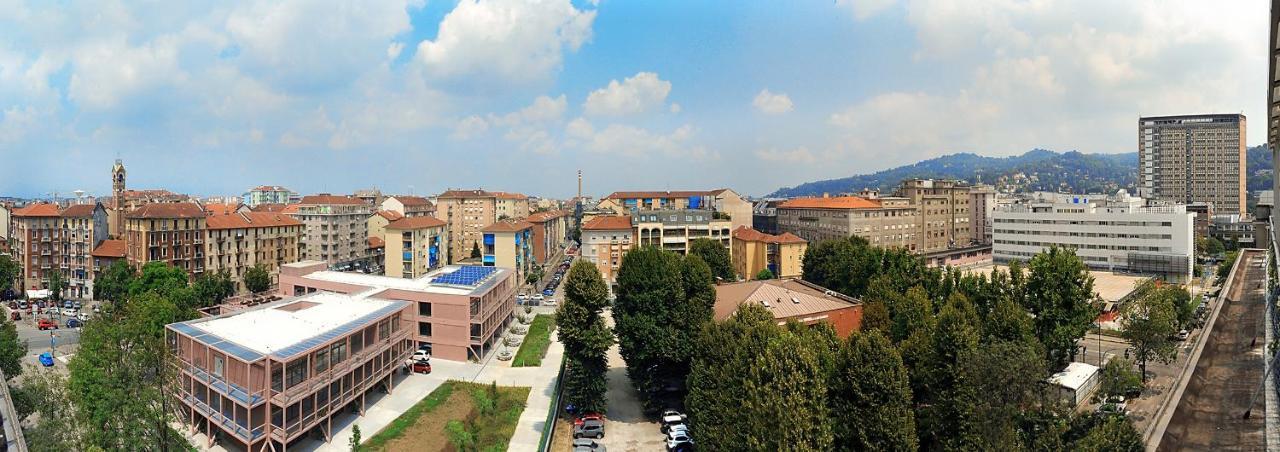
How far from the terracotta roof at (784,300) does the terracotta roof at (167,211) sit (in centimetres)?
4982

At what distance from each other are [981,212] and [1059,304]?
77551 mm

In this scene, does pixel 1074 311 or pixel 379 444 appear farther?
pixel 1074 311

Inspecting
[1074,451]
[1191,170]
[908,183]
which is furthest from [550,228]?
[1191,170]

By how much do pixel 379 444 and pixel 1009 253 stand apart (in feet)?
254

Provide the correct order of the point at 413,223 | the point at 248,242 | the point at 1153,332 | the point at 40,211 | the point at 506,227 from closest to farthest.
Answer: the point at 1153,332, the point at 40,211, the point at 248,242, the point at 413,223, the point at 506,227

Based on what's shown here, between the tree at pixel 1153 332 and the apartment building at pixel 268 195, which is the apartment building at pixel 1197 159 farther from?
the apartment building at pixel 268 195

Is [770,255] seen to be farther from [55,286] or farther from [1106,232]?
[55,286]

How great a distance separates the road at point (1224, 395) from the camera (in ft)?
70.8

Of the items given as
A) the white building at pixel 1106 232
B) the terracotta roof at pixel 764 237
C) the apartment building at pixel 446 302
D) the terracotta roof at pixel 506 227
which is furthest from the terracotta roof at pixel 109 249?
the white building at pixel 1106 232

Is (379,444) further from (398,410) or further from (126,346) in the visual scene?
(126,346)

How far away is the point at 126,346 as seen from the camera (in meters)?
22.7

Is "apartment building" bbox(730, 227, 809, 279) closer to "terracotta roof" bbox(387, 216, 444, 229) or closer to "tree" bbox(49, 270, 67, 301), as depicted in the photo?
"terracotta roof" bbox(387, 216, 444, 229)

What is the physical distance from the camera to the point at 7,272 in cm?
5444

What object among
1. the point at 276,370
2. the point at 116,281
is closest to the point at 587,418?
the point at 276,370
